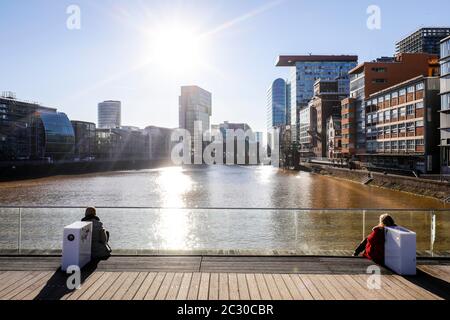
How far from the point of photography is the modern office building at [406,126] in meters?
67.8

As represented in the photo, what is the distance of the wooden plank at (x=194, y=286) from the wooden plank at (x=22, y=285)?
12.3 ft

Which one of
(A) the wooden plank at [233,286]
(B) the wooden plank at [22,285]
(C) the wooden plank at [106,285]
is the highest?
(B) the wooden plank at [22,285]

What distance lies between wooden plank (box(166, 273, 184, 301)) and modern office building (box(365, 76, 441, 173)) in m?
67.9

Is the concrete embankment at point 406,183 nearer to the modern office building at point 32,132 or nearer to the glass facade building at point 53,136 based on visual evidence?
the modern office building at point 32,132

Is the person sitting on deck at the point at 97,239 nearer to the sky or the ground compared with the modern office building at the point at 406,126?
nearer to the ground

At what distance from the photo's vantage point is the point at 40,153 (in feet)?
519

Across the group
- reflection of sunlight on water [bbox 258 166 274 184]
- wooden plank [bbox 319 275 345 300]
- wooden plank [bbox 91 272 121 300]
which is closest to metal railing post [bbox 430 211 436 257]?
wooden plank [bbox 319 275 345 300]

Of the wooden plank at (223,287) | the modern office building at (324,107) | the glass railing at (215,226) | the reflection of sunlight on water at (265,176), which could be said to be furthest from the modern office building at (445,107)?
the modern office building at (324,107)

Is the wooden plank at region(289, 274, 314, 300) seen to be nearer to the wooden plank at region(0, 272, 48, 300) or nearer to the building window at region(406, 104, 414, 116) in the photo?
the wooden plank at region(0, 272, 48, 300)

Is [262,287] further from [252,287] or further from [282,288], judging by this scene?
[282,288]

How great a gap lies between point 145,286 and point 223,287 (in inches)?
70.5

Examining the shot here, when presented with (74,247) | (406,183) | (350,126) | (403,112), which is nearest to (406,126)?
(403,112)
